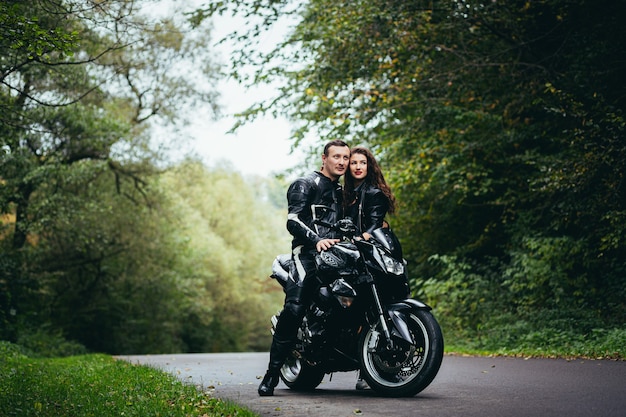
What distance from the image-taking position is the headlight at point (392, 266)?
6.60 meters

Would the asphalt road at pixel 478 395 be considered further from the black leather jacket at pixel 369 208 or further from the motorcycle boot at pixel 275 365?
the black leather jacket at pixel 369 208

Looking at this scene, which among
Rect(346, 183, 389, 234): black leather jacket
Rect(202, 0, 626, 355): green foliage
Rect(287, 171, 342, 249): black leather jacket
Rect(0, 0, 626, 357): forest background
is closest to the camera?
Rect(287, 171, 342, 249): black leather jacket

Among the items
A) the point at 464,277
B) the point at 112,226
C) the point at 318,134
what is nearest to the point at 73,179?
the point at 112,226

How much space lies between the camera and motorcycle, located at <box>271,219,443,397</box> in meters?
6.45

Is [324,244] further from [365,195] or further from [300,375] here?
[300,375]

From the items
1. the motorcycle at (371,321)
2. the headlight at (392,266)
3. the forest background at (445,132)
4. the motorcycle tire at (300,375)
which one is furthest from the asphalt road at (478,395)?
the forest background at (445,132)

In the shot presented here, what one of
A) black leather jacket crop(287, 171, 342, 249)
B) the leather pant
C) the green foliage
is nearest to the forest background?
the green foliage

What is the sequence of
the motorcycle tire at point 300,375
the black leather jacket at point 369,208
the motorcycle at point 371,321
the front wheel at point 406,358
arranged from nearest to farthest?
the front wheel at point 406,358
the motorcycle at point 371,321
the black leather jacket at point 369,208
the motorcycle tire at point 300,375

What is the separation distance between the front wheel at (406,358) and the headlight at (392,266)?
0.35 m

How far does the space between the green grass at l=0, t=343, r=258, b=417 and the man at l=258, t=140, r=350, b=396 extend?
86 cm

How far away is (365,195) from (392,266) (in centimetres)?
99

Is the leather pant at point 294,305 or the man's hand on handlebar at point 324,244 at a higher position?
the man's hand on handlebar at point 324,244

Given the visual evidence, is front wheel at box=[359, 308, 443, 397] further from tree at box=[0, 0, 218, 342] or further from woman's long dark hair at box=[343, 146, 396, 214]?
tree at box=[0, 0, 218, 342]

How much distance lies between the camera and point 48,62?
8.66m
